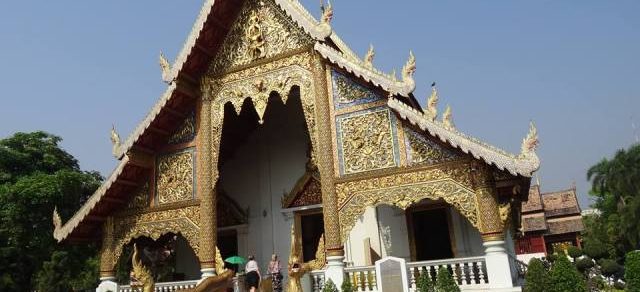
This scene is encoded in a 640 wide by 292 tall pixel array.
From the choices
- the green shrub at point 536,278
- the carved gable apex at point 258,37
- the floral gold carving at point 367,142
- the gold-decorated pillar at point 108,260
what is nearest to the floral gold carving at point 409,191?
the floral gold carving at point 367,142

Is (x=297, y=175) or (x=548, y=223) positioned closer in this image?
(x=297, y=175)

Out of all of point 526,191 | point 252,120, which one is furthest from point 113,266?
point 526,191

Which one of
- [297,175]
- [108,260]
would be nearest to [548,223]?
[297,175]

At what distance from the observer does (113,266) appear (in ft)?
33.2

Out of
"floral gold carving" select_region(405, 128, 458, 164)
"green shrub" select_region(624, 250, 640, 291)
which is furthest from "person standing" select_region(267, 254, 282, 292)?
"green shrub" select_region(624, 250, 640, 291)

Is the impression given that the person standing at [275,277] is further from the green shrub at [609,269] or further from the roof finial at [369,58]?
the green shrub at [609,269]

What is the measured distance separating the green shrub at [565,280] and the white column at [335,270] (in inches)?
115

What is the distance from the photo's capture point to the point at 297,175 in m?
11.6

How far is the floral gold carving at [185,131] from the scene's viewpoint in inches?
398

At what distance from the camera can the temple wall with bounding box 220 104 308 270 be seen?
1147 centimetres

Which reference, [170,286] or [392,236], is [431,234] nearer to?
[392,236]

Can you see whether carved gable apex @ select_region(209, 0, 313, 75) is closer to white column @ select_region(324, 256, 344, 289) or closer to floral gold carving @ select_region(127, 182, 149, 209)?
floral gold carving @ select_region(127, 182, 149, 209)

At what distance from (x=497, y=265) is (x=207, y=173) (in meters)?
5.17

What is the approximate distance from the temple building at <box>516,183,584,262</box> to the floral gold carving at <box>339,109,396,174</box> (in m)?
22.8
